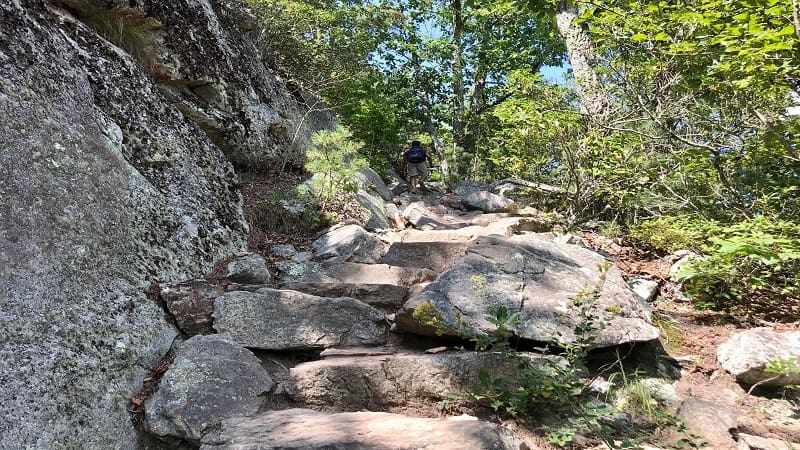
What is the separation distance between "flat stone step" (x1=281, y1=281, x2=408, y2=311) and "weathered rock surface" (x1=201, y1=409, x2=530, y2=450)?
1.56m

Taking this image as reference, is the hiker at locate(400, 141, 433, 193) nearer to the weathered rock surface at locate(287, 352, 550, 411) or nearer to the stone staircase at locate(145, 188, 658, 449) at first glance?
the stone staircase at locate(145, 188, 658, 449)

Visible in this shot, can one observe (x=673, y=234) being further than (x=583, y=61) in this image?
No

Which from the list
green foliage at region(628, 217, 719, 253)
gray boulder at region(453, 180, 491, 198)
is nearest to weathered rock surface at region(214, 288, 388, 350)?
green foliage at region(628, 217, 719, 253)

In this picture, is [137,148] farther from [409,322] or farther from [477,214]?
[477,214]

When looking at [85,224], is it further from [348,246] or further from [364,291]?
[348,246]

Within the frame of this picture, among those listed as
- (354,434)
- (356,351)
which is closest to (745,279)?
(356,351)

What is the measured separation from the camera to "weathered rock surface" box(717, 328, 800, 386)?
2971mm

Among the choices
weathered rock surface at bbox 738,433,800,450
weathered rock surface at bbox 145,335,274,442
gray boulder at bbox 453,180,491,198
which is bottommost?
weathered rock surface at bbox 738,433,800,450

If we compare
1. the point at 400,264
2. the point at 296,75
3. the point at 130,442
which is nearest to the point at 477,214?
the point at 400,264

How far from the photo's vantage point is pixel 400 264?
4988 millimetres

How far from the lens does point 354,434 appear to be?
1.99 metres

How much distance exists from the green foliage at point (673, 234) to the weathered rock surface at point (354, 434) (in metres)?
3.20

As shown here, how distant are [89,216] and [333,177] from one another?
3.45 m

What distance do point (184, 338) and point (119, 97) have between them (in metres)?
2.62
